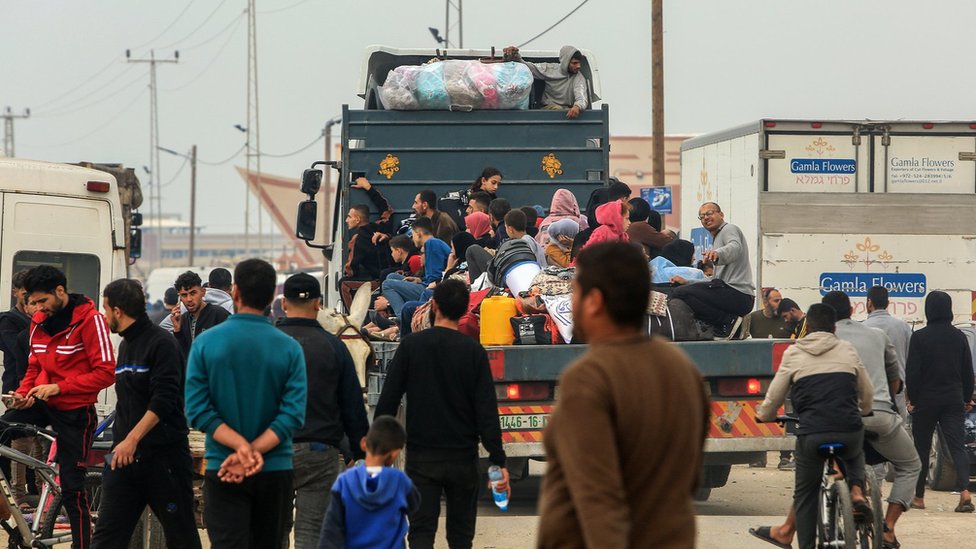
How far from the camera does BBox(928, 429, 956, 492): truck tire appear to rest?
13469 millimetres

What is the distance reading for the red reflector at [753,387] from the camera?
10484 mm

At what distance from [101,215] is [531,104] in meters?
4.70

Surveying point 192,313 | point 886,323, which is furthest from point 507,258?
point 886,323

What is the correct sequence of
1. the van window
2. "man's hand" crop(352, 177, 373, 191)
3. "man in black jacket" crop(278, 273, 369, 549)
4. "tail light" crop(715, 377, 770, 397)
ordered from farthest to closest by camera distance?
"man's hand" crop(352, 177, 373, 191), the van window, "tail light" crop(715, 377, 770, 397), "man in black jacket" crop(278, 273, 369, 549)

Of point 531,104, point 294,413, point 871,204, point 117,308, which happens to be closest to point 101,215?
point 531,104

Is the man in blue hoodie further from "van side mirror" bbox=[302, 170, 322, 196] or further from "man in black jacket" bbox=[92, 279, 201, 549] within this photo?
"van side mirror" bbox=[302, 170, 322, 196]

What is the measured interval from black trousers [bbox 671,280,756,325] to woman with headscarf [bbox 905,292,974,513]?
198 cm

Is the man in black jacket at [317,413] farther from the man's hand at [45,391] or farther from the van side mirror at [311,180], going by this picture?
the van side mirror at [311,180]

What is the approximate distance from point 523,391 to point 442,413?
3085 millimetres

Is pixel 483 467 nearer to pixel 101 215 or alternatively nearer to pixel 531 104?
pixel 101 215

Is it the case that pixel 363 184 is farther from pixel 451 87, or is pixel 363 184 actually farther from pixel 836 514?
pixel 836 514

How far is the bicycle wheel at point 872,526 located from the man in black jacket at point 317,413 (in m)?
3.03

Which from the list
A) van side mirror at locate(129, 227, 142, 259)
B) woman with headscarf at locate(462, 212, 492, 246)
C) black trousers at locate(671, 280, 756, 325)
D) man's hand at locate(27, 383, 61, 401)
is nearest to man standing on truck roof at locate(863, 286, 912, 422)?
black trousers at locate(671, 280, 756, 325)

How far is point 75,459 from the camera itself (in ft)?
27.6
